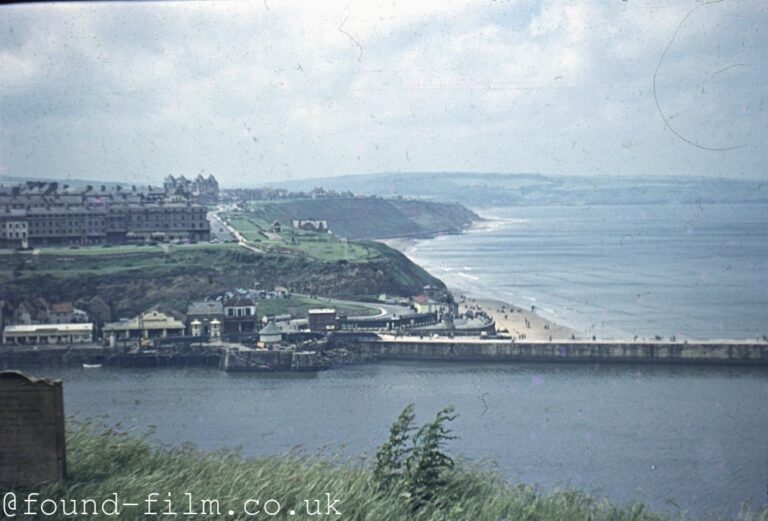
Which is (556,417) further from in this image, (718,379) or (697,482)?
(718,379)

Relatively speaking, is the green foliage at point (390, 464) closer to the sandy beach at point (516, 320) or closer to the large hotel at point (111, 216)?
the sandy beach at point (516, 320)

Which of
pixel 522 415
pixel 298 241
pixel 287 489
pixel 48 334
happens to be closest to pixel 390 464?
pixel 287 489

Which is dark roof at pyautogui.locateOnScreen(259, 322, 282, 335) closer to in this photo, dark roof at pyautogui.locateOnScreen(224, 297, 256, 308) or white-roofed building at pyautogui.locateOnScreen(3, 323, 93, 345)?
dark roof at pyautogui.locateOnScreen(224, 297, 256, 308)

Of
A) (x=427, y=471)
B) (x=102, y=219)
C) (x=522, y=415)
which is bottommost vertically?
(x=522, y=415)

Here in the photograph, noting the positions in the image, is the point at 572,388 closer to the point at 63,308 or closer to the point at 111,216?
the point at 63,308

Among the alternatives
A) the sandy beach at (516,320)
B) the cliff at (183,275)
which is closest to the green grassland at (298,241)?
the cliff at (183,275)

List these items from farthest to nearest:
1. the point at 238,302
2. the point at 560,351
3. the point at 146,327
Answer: the point at 238,302 < the point at 146,327 < the point at 560,351

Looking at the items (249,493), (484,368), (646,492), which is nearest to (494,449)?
(646,492)
